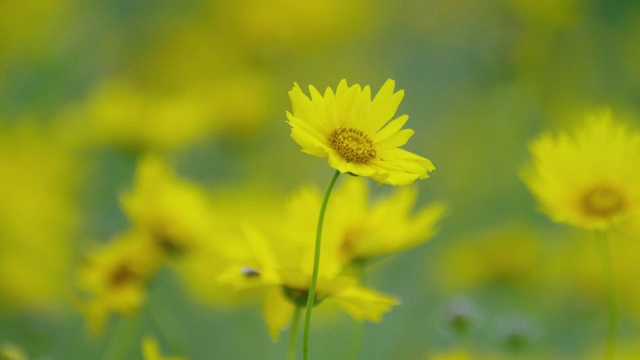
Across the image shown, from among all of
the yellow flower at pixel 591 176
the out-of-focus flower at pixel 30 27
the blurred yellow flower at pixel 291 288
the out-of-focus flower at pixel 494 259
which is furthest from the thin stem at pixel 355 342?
the out-of-focus flower at pixel 30 27

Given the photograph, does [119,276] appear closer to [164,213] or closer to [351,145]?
[164,213]

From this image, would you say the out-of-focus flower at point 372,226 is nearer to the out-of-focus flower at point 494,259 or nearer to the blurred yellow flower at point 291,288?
the blurred yellow flower at point 291,288

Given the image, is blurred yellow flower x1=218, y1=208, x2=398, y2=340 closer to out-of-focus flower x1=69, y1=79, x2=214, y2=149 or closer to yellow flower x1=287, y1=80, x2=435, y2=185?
yellow flower x1=287, y1=80, x2=435, y2=185

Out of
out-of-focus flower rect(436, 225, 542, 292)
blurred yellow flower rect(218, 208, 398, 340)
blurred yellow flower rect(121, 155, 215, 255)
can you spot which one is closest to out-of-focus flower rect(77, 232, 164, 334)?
blurred yellow flower rect(121, 155, 215, 255)

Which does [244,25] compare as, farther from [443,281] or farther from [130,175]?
[443,281]

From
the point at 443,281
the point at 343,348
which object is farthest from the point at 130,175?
the point at 443,281
